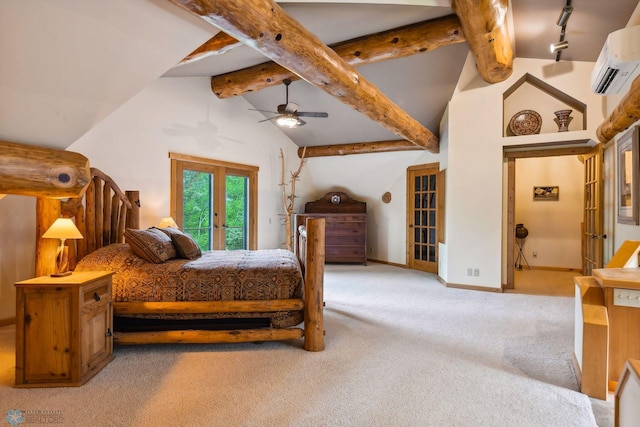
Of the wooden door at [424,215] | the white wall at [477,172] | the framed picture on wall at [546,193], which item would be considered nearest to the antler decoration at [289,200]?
the wooden door at [424,215]

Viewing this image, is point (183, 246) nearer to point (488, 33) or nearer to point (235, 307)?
point (235, 307)

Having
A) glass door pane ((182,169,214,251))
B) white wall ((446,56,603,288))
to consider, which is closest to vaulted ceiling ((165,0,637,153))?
white wall ((446,56,603,288))

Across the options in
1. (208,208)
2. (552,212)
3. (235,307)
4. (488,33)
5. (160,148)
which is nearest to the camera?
(235,307)

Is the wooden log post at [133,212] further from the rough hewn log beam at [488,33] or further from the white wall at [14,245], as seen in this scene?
the rough hewn log beam at [488,33]

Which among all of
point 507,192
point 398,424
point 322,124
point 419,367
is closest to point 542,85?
point 507,192

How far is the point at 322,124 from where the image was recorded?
6.59 m

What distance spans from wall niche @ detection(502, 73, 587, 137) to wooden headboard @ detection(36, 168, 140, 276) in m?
5.24

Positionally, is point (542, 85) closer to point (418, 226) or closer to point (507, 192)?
point (507, 192)

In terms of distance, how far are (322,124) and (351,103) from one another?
2.93 metres

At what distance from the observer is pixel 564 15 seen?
343 centimetres

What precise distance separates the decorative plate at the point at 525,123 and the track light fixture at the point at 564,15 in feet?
4.63

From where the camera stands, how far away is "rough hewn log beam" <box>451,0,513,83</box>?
3074 mm

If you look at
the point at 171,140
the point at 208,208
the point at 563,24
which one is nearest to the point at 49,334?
the point at 171,140

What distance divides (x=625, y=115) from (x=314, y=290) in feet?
10.6
